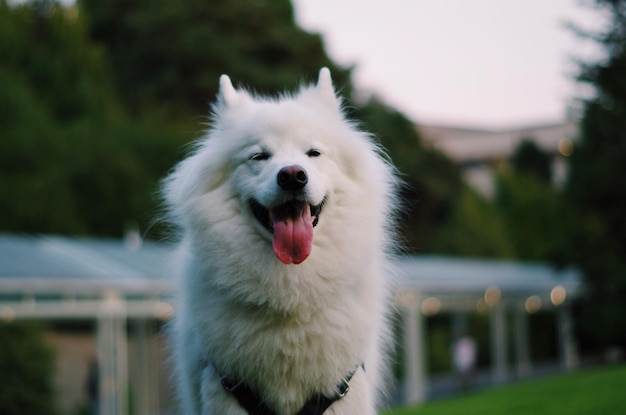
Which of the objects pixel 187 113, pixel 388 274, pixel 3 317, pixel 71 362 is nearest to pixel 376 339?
pixel 388 274

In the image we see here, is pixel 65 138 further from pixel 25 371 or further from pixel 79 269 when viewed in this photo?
pixel 25 371

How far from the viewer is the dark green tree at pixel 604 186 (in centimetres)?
2272

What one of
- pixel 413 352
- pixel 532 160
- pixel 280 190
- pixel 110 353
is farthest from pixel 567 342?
pixel 280 190

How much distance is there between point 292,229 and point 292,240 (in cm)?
6

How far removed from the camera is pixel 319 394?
460cm

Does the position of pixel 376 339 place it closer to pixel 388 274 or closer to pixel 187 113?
pixel 388 274

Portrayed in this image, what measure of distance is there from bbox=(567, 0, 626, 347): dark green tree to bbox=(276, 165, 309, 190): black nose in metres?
19.9

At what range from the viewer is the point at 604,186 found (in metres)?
26.2

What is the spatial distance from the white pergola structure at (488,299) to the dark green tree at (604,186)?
1382 mm

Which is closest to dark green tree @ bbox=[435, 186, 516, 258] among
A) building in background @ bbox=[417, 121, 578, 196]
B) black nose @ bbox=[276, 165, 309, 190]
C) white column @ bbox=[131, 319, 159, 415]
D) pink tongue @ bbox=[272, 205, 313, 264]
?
building in background @ bbox=[417, 121, 578, 196]

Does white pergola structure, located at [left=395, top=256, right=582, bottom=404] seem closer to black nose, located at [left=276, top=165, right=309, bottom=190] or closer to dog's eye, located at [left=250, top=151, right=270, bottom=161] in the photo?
dog's eye, located at [left=250, top=151, right=270, bottom=161]

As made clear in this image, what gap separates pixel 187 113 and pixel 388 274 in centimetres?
3912

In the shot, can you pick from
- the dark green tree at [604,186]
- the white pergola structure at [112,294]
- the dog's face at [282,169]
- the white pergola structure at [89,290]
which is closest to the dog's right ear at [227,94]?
the dog's face at [282,169]

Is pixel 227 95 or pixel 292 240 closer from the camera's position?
pixel 292 240
